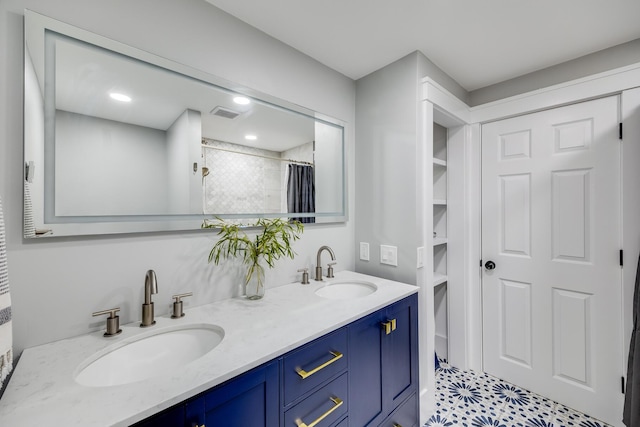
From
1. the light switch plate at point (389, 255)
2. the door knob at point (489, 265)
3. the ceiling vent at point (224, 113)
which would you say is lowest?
the door knob at point (489, 265)

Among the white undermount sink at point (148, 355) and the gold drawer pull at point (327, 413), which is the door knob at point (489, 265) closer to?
the gold drawer pull at point (327, 413)

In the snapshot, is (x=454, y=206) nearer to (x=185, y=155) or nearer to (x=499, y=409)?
(x=499, y=409)

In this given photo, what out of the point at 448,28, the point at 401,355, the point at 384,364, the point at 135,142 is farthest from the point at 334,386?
the point at 448,28

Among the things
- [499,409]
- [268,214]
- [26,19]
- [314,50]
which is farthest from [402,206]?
[26,19]

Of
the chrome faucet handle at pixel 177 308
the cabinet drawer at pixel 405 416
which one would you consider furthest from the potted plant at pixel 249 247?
the cabinet drawer at pixel 405 416

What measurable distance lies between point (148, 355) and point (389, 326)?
1.06 m

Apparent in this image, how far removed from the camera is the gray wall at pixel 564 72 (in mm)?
1624

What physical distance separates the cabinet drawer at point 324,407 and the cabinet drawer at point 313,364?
Answer: 0.04 metres

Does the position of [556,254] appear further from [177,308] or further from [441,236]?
[177,308]

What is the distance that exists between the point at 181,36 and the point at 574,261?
2638mm

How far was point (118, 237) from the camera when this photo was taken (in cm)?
109

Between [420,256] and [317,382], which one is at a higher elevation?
[420,256]

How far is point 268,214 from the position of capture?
5.14 ft

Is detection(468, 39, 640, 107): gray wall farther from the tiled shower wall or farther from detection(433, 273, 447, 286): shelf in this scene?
the tiled shower wall
